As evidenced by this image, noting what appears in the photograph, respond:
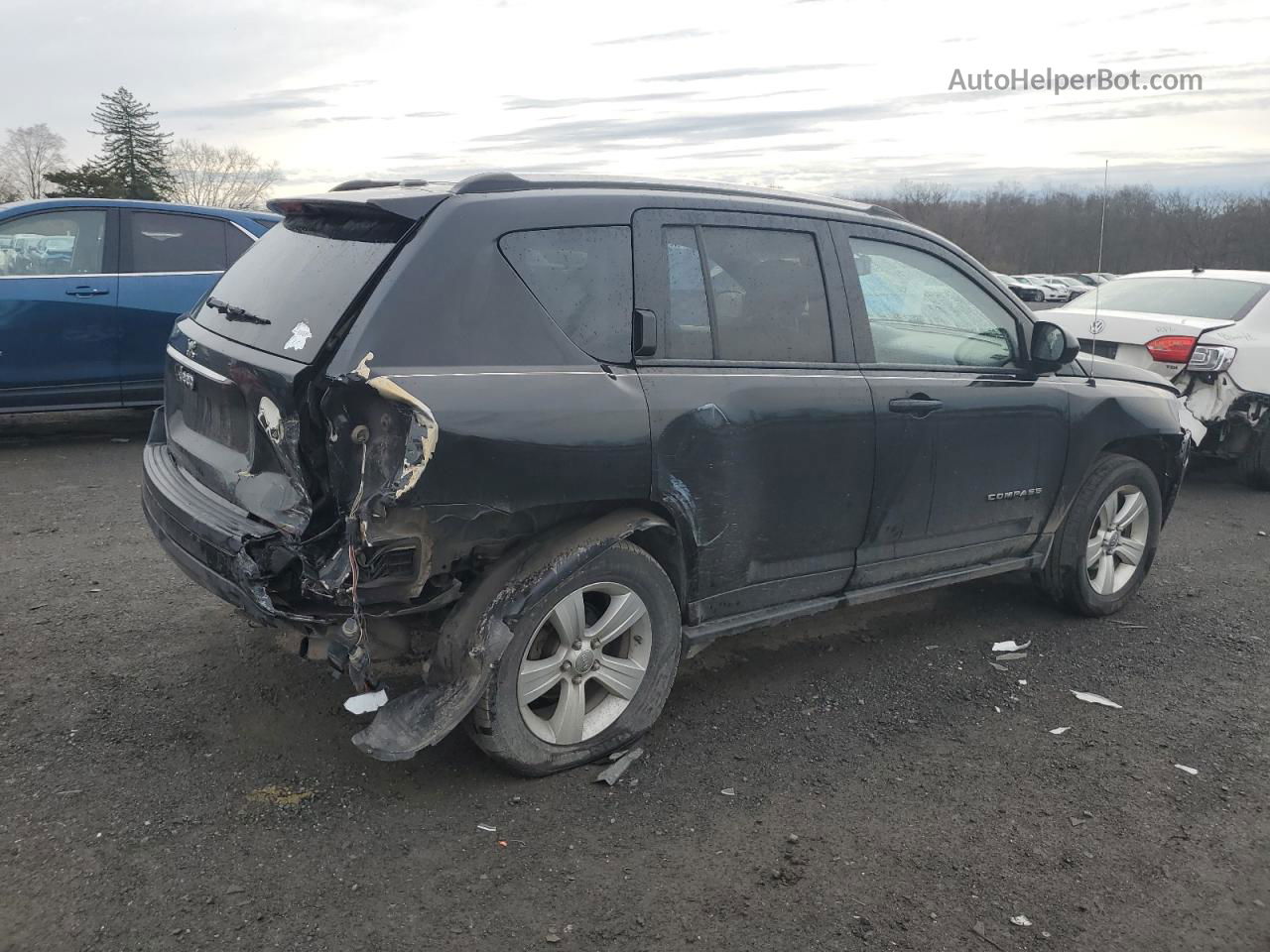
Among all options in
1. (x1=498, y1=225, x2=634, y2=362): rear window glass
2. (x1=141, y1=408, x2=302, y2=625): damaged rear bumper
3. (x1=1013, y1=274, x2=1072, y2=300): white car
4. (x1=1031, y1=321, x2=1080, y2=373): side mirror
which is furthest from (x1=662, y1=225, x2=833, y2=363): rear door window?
(x1=1013, y1=274, x2=1072, y2=300): white car

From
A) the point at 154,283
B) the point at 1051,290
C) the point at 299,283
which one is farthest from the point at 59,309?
the point at 1051,290

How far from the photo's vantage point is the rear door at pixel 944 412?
421 centimetres

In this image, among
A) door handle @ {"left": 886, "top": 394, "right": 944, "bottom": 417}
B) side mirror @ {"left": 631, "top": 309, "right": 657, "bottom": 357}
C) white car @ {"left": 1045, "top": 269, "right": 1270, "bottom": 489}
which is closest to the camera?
side mirror @ {"left": 631, "top": 309, "right": 657, "bottom": 357}

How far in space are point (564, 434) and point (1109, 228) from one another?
11.3 meters

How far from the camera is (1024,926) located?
9.37 ft

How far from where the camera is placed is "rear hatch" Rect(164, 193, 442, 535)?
126 inches

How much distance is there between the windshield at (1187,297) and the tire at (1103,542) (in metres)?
3.38

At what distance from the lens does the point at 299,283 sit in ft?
11.6

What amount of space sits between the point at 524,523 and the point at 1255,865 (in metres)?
2.37

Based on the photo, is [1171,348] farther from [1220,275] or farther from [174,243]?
[174,243]

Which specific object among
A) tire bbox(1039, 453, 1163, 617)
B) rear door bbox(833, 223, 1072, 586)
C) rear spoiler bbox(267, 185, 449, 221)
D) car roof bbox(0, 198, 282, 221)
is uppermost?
car roof bbox(0, 198, 282, 221)

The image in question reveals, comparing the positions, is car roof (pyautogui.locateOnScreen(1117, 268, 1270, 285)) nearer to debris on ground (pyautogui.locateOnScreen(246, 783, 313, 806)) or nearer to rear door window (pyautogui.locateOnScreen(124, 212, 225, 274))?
rear door window (pyautogui.locateOnScreen(124, 212, 225, 274))

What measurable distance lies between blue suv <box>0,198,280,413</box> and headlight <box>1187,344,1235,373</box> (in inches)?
272

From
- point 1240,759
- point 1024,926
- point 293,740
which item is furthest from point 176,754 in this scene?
point 1240,759
